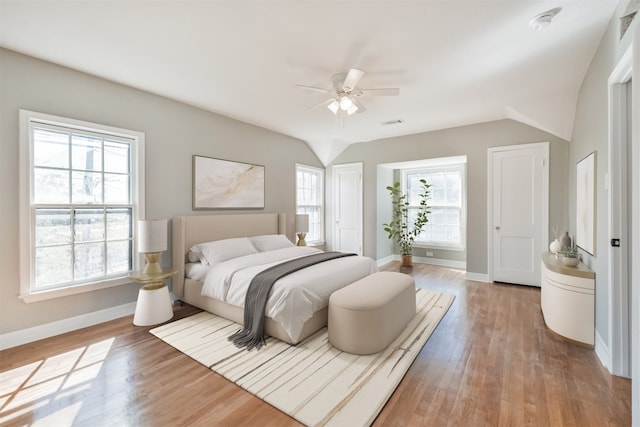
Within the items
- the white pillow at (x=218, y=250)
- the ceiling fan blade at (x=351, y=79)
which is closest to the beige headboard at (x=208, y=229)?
the white pillow at (x=218, y=250)

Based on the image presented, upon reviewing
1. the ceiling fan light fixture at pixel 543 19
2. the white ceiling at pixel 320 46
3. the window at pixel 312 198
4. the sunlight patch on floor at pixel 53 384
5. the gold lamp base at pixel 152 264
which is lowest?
the sunlight patch on floor at pixel 53 384

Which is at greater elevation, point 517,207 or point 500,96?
point 500,96

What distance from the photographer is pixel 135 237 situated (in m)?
3.18

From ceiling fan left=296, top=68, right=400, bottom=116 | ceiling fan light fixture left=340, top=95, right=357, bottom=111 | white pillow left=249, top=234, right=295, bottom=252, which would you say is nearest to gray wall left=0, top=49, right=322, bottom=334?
white pillow left=249, top=234, right=295, bottom=252

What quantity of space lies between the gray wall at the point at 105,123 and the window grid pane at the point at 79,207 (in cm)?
16

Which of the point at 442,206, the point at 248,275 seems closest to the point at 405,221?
the point at 442,206

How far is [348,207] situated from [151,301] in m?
4.07

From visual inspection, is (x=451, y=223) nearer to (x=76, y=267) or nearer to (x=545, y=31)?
(x=545, y=31)

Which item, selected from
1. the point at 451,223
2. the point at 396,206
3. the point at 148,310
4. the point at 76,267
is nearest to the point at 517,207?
the point at 451,223

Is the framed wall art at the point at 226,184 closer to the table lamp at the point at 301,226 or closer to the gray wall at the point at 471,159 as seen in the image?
the table lamp at the point at 301,226

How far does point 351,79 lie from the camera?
2.48m

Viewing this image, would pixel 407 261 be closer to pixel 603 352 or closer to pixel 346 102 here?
pixel 603 352

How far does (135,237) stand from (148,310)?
35.3 inches

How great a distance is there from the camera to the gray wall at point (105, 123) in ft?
7.80
